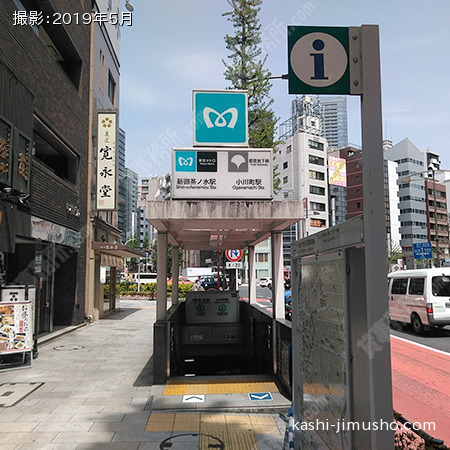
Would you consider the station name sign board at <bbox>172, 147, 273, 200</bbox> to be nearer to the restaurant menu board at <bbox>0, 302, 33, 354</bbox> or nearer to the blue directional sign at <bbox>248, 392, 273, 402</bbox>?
the blue directional sign at <bbox>248, 392, 273, 402</bbox>

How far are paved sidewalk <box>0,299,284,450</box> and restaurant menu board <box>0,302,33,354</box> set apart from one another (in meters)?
0.53

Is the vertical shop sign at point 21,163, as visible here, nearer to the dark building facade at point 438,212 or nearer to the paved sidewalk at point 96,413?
the paved sidewalk at point 96,413

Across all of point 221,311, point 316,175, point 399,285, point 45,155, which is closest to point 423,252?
point 399,285

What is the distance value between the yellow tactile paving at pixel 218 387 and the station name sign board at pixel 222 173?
3.30 meters

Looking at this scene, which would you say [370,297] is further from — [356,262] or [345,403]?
[345,403]

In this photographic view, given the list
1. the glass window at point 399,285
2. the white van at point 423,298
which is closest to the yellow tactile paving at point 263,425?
the white van at point 423,298

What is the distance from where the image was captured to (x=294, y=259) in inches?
161

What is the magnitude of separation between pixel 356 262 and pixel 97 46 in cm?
1921

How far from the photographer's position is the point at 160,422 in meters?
5.60

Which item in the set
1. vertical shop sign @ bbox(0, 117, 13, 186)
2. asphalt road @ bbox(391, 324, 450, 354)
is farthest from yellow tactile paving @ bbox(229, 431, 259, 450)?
asphalt road @ bbox(391, 324, 450, 354)

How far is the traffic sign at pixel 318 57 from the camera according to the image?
114 inches

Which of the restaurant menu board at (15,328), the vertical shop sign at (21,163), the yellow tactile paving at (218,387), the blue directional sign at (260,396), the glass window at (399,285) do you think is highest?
the vertical shop sign at (21,163)

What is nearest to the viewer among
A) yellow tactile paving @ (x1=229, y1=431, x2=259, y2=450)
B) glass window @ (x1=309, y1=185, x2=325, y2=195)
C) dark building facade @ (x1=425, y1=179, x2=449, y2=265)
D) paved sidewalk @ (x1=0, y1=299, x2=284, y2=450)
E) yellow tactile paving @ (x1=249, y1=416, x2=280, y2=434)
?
yellow tactile paving @ (x1=229, y1=431, x2=259, y2=450)

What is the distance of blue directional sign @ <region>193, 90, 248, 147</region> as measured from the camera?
7934 mm
